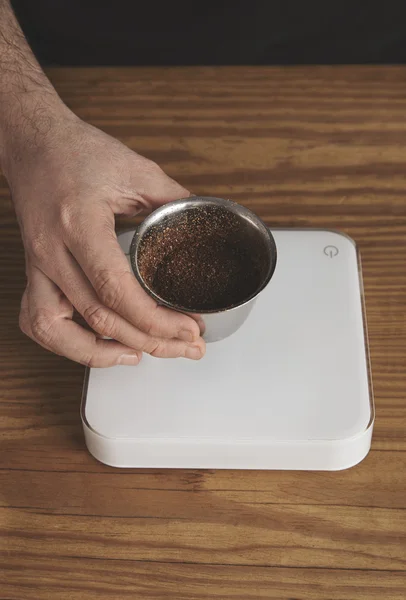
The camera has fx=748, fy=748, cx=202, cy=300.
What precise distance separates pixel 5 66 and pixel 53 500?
22.3 inches

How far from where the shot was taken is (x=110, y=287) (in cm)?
74

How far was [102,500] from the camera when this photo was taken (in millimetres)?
786

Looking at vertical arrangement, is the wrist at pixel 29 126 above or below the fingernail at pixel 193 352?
above

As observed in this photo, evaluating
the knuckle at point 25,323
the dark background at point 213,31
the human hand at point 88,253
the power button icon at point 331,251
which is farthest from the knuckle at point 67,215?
the dark background at point 213,31

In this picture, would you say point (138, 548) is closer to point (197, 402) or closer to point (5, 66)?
point (197, 402)

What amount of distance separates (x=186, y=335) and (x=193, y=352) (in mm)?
50

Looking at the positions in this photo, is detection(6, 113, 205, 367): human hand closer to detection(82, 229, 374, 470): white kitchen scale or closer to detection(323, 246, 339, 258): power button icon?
detection(82, 229, 374, 470): white kitchen scale

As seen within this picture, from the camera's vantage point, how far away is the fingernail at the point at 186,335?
2.44 ft

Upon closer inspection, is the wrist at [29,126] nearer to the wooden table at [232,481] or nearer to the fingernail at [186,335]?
the wooden table at [232,481]

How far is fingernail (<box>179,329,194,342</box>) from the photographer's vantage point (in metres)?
0.74

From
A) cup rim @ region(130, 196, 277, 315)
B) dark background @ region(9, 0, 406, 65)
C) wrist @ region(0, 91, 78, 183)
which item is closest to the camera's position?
cup rim @ region(130, 196, 277, 315)

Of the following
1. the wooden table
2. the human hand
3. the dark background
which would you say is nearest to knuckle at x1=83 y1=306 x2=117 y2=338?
the human hand

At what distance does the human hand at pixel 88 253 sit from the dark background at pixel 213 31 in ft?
1.44

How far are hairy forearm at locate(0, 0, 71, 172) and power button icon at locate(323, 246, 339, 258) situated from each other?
1.21 feet
